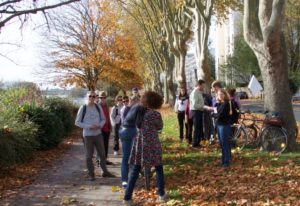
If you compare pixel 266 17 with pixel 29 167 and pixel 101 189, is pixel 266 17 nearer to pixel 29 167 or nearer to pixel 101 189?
pixel 101 189

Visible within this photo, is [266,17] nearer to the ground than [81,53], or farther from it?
nearer to the ground

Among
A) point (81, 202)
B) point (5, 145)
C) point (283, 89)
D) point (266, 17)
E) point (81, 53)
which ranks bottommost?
point (81, 202)

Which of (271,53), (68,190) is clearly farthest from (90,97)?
(271,53)

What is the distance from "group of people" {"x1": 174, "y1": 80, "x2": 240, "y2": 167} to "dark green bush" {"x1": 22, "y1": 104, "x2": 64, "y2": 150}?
13.9 ft

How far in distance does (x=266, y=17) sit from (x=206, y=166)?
3.67 m

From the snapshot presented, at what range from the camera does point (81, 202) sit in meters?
7.96

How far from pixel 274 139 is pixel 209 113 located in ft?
9.86

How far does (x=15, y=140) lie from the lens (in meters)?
11.8

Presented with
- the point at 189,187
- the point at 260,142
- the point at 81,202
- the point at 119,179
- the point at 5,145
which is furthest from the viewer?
the point at 260,142

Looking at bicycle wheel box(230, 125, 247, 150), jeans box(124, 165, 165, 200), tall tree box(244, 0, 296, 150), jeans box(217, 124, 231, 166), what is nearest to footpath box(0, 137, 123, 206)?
jeans box(124, 165, 165, 200)

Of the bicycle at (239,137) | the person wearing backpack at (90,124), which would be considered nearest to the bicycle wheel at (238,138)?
the bicycle at (239,137)

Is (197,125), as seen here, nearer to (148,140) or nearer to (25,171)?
(25,171)

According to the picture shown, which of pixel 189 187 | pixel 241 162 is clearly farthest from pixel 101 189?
pixel 241 162

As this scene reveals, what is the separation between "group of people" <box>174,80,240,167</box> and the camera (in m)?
10.1
